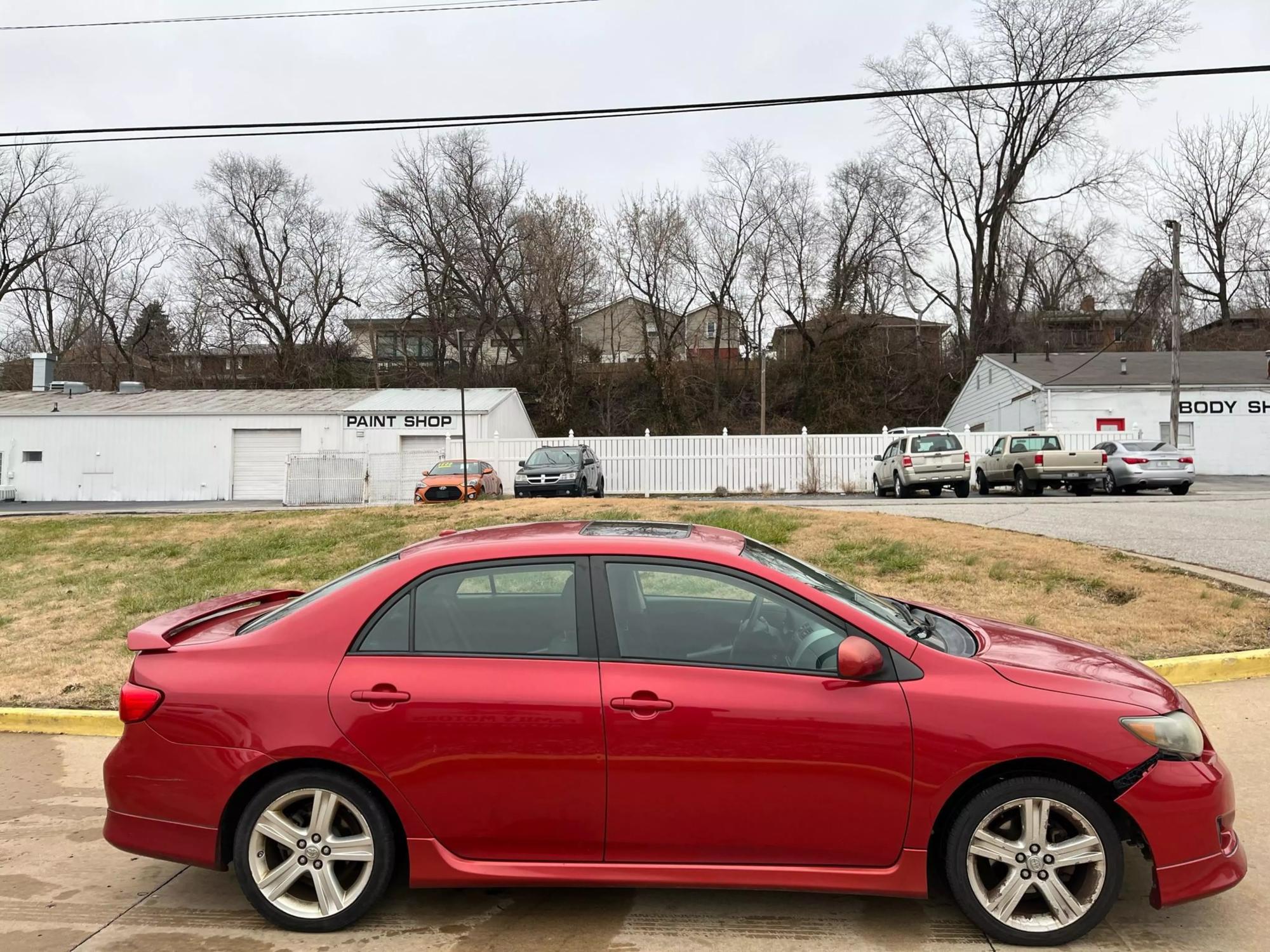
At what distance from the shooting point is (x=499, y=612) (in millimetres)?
3564

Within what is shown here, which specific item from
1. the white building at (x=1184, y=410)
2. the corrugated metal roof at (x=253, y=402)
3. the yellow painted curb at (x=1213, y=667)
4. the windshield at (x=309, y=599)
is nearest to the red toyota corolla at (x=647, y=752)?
the windshield at (x=309, y=599)

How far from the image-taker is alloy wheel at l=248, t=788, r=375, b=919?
336 centimetres

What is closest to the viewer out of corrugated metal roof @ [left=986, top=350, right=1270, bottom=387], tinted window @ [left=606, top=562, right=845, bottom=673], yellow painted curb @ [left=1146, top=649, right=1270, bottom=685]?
tinted window @ [left=606, top=562, right=845, bottom=673]

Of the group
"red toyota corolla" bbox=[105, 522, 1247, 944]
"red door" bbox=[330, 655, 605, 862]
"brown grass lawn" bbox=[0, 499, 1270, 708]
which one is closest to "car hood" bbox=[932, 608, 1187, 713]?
"red toyota corolla" bbox=[105, 522, 1247, 944]

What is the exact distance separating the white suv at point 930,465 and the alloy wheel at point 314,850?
2208cm

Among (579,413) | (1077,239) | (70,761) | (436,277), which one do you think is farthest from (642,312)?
(70,761)

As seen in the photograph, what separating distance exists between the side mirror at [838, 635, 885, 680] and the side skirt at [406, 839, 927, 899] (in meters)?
0.65

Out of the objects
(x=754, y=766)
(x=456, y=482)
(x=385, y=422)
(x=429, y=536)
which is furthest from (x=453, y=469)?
(x=754, y=766)

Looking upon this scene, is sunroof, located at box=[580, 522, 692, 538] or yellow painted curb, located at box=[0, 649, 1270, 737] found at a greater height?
sunroof, located at box=[580, 522, 692, 538]

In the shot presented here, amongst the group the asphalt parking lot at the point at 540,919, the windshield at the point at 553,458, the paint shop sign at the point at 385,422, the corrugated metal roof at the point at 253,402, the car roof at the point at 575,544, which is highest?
the corrugated metal roof at the point at 253,402

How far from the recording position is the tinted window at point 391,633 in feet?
11.4

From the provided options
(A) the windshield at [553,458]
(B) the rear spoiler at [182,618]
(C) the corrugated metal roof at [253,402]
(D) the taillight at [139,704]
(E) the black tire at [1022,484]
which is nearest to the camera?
(D) the taillight at [139,704]

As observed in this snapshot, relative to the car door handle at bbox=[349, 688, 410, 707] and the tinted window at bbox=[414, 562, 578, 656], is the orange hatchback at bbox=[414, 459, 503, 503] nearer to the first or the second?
the tinted window at bbox=[414, 562, 578, 656]

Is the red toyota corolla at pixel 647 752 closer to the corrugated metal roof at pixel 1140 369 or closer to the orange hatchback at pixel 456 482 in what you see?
the orange hatchback at pixel 456 482
